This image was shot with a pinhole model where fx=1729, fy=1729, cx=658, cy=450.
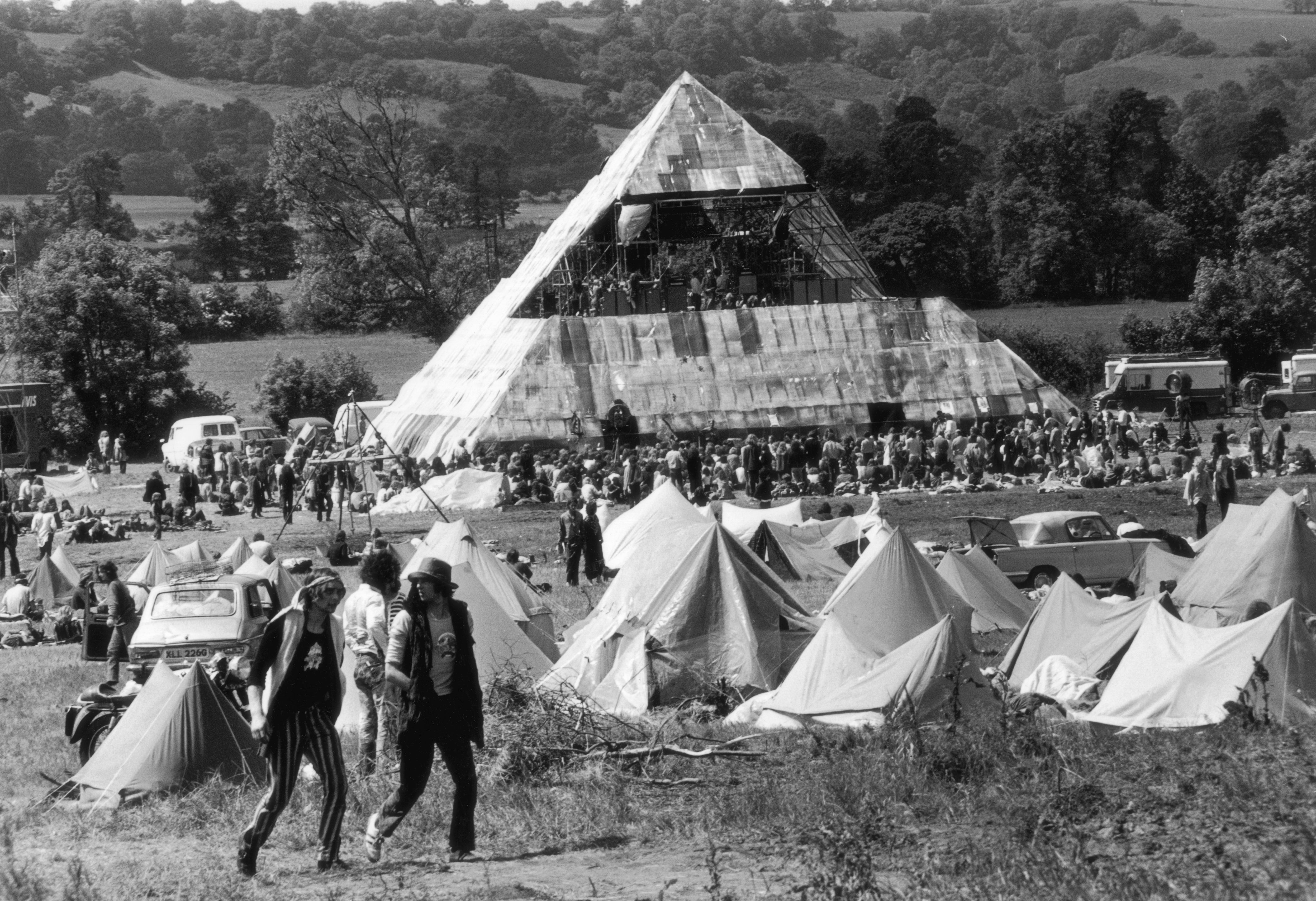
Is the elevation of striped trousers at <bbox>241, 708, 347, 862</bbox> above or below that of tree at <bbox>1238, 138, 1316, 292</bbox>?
below

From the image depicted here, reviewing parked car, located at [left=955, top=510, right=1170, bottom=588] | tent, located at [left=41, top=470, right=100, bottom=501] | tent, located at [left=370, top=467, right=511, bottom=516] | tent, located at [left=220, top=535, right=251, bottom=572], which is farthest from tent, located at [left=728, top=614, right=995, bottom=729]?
tent, located at [left=41, top=470, right=100, bottom=501]

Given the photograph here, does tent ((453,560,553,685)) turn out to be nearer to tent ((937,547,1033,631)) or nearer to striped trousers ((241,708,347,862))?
tent ((937,547,1033,631))

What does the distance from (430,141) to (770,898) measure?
107855 millimetres

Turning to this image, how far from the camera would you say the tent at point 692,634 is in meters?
14.6

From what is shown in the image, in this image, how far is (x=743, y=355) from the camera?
1604 inches

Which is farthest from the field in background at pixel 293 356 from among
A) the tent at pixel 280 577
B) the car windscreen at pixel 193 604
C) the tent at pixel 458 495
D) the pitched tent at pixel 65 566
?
the car windscreen at pixel 193 604

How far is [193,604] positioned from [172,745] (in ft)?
15.5

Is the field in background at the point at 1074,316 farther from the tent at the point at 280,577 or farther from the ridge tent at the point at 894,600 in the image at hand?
the ridge tent at the point at 894,600

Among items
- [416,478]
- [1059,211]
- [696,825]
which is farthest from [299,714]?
[1059,211]

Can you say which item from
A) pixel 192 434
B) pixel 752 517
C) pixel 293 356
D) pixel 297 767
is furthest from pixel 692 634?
pixel 293 356

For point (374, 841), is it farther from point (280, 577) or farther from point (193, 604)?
point (280, 577)

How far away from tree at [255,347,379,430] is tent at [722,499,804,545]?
26.4 m

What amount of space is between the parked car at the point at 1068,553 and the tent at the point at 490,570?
6.14 meters

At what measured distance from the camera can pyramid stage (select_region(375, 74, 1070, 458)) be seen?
39.4m
